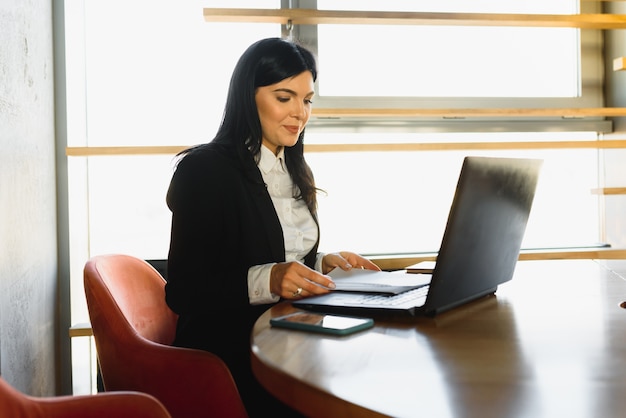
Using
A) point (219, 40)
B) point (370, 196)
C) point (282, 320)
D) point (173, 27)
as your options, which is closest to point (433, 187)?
point (370, 196)

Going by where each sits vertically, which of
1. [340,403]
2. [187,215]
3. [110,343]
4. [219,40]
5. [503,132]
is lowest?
[110,343]

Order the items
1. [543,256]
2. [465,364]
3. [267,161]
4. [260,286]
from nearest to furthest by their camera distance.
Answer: [465,364]
[260,286]
[267,161]
[543,256]

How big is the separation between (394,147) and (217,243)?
44.1 inches

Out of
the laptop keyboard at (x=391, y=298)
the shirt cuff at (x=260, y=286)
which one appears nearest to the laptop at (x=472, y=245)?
the laptop keyboard at (x=391, y=298)

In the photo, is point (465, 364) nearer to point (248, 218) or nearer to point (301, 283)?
point (301, 283)

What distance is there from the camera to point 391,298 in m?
1.21

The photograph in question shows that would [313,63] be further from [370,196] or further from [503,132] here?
[503,132]

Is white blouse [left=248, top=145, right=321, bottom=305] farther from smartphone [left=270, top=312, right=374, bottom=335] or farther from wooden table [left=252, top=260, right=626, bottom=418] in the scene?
smartphone [left=270, top=312, right=374, bottom=335]

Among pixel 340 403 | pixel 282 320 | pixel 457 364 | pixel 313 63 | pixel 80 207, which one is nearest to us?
pixel 340 403

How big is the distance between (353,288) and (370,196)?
1.58m

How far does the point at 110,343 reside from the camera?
1465mm

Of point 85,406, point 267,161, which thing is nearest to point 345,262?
point 267,161

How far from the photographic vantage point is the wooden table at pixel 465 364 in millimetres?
661

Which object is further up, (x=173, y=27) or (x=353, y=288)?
(x=173, y=27)
